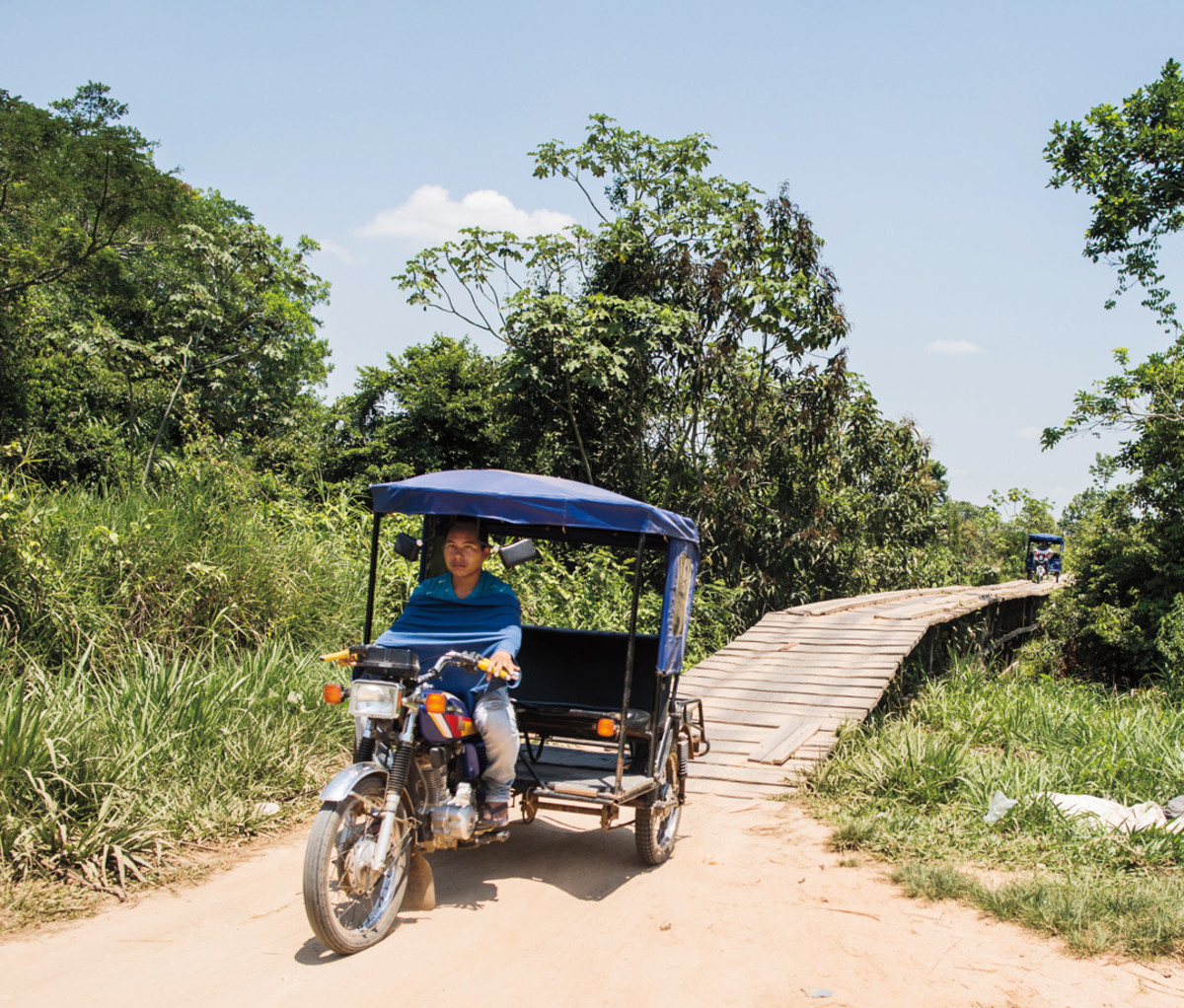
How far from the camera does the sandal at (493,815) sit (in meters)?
4.50

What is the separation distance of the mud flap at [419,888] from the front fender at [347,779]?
0.55 m

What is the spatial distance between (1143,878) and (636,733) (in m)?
2.67

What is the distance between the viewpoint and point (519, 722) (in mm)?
5523

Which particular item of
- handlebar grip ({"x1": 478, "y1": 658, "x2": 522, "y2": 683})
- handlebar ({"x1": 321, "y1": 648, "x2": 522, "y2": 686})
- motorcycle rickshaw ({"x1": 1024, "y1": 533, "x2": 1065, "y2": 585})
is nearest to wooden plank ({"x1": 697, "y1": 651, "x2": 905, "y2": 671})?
handlebar grip ({"x1": 478, "y1": 658, "x2": 522, "y2": 683})

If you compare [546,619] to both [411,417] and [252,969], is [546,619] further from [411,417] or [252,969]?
[411,417]

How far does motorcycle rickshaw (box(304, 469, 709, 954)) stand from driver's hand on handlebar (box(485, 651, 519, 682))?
8 cm

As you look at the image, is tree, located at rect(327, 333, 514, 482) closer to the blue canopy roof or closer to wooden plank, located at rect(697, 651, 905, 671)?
wooden plank, located at rect(697, 651, 905, 671)

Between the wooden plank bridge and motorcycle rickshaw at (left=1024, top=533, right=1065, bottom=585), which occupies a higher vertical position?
motorcycle rickshaw at (left=1024, top=533, right=1065, bottom=585)

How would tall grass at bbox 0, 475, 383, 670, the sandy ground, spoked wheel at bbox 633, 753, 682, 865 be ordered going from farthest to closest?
1. tall grass at bbox 0, 475, 383, 670
2. spoked wheel at bbox 633, 753, 682, 865
3. the sandy ground

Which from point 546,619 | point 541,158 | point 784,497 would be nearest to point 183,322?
point 541,158

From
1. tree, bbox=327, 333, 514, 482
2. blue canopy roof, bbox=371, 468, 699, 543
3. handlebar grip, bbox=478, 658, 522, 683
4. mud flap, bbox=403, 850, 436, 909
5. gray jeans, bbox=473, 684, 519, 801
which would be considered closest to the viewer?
handlebar grip, bbox=478, 658, 522, 683

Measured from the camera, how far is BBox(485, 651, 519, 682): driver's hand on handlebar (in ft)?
13.9

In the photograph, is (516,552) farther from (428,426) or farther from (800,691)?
(428,426)

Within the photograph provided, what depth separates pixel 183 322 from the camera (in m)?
14.9
